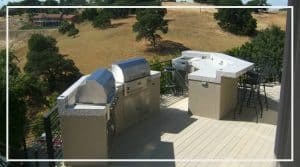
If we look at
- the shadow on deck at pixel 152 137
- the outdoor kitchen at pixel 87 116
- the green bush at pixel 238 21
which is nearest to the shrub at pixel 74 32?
the green bush at pixel 238 21

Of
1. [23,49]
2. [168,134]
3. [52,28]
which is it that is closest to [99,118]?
[168,134]

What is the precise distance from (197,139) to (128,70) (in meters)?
1.27

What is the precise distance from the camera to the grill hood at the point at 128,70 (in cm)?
529

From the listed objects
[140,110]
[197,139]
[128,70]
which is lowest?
[197,139]

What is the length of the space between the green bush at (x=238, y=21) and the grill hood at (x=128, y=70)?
2552 cm

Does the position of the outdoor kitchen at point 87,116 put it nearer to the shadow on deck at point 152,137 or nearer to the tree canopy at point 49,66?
the shadow on deck at point 152,137

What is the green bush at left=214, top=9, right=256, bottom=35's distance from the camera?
30.3 meters

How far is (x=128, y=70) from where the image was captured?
5332 millimetres

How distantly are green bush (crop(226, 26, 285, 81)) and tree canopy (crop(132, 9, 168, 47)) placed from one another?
17.6 metres

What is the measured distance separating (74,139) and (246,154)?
2.01 meters

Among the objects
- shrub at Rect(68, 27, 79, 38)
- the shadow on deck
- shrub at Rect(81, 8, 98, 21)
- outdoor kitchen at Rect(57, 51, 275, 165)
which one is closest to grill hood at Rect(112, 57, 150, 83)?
outdoor kitchen at Rect(57, 51, 275, 165)

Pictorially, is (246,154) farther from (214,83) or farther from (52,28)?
(52,28)

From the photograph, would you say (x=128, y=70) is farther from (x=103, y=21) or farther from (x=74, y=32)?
(x=74, y=32)

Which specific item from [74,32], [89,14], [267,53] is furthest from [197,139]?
[89,14]
